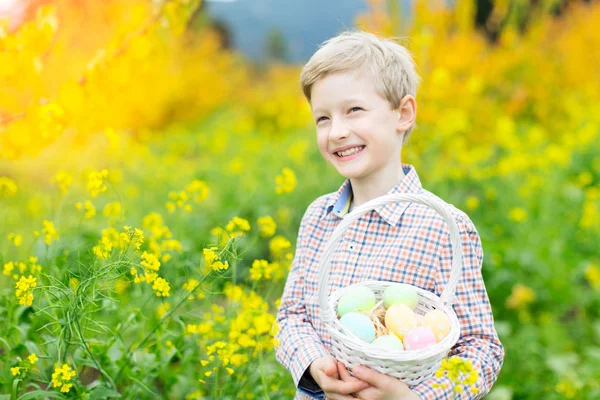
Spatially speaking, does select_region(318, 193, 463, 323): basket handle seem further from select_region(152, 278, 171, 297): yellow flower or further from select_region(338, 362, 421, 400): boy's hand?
select_region(152, 278, 171, 297): yellow flower

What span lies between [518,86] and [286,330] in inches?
246

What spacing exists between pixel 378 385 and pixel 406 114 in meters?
0.72

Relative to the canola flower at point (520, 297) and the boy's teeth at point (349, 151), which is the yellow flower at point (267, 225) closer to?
the boy's teeth at point (349, 151)

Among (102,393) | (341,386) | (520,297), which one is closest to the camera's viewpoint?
(341,386)

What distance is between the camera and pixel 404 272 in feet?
5.05

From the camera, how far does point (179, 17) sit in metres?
2.55

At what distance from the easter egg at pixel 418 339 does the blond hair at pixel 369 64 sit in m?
0.61

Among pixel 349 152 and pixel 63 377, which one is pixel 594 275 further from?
pixel 63 377

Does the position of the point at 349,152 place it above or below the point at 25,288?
above

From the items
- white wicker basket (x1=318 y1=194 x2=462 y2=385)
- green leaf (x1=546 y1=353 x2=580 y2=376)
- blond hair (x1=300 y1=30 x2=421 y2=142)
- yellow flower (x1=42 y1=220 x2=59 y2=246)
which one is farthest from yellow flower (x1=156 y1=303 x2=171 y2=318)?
green leaf (x1=546 y1=353 x2=580 y2=376)

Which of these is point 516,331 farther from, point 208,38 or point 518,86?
point 208,38

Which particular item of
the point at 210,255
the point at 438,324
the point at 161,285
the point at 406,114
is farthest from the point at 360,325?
the point at 406,114

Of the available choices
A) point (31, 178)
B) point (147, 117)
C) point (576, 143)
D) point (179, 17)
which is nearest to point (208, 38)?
point (147, 117)

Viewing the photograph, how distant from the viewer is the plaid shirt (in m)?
1.49
